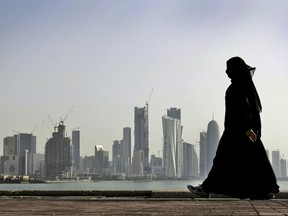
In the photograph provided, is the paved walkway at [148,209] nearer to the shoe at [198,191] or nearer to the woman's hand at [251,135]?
the shoe at [198,191]

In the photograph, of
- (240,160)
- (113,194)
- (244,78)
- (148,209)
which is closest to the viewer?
(148,209)

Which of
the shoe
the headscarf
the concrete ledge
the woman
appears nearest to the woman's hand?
the woman

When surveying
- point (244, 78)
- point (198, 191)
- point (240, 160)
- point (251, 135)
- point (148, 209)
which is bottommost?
point (148, 209)

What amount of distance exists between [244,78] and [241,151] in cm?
111

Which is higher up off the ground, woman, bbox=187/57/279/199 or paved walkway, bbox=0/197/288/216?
woman, bbox=187/57/279/199

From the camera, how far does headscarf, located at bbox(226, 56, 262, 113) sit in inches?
341

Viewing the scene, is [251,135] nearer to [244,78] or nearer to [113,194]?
[244,78]

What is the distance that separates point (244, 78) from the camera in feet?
28.5

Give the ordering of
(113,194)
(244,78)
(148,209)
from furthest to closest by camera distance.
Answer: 1. (113,194)
2. (244,78)
3. (148,209)

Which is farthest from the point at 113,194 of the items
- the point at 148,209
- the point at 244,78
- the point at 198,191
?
the point at 148,209

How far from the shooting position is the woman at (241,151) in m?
8.20

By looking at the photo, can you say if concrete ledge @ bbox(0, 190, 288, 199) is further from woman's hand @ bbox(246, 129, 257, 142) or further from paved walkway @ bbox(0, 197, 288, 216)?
paved walkway @ bbox(0, 197, 288, 216)

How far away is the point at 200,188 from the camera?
A: 851cm

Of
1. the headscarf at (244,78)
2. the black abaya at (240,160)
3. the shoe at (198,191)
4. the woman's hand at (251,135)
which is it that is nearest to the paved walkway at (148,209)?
the black abaya at (240,160)
